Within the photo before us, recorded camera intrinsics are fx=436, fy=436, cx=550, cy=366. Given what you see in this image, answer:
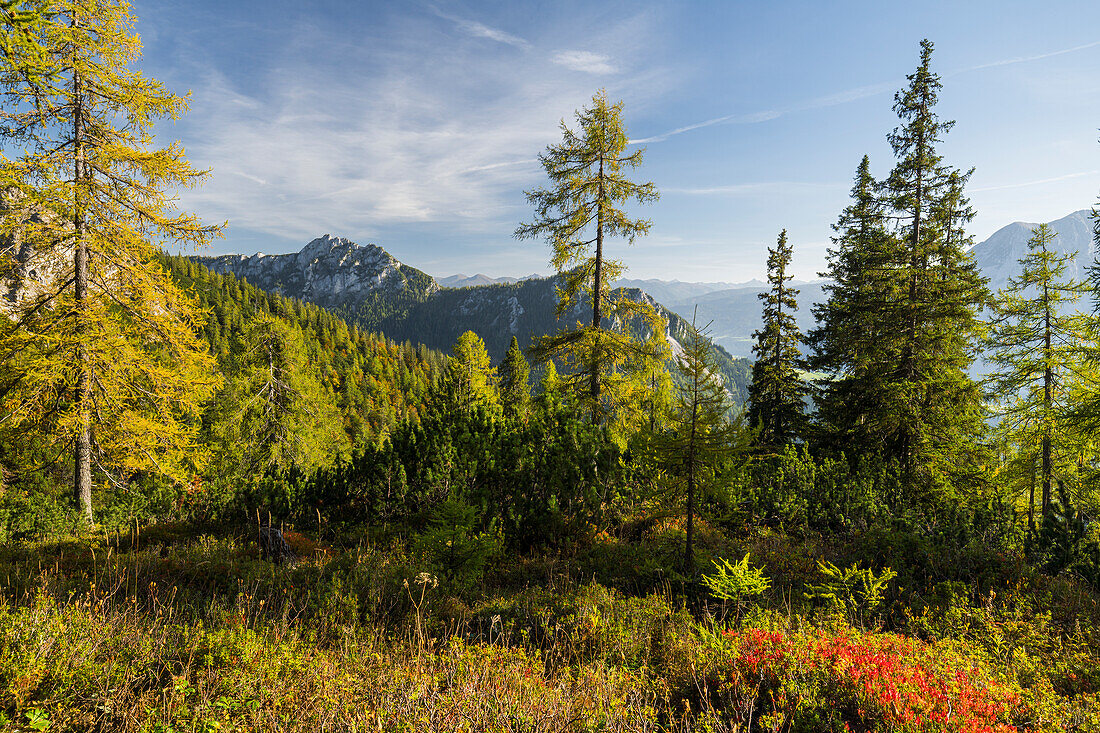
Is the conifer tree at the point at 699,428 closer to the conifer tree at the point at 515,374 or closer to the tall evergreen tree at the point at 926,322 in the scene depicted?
the tall evergreen tree at the point at 926,322

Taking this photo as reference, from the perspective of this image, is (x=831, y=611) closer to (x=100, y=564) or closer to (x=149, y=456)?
(x=100, y=564)

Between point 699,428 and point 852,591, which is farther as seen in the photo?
point 699,428

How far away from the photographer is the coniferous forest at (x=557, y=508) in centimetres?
367

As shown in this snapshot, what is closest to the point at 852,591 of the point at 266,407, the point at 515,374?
the point at 266,407

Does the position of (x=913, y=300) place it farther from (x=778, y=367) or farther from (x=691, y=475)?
(x=691, y=475)

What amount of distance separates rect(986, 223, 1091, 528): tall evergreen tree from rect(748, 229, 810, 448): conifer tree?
6045mm

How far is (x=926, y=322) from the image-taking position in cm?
1279

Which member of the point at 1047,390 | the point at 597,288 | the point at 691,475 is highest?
the point at 597,288

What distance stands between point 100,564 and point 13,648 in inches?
162

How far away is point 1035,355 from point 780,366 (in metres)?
7.45

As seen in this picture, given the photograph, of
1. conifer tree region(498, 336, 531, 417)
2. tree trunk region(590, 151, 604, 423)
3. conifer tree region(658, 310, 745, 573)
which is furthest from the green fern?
conifer tree region(498, 336, 531, 417)

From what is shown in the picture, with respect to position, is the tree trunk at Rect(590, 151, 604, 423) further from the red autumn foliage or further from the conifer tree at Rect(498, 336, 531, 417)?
the conifer tree at Rect(498, 336, 531, 417)

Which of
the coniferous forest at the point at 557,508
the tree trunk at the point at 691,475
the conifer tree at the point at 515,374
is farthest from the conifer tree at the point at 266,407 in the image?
the tree trunk at the point at 691,475

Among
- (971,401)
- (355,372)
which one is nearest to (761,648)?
(971,401)
